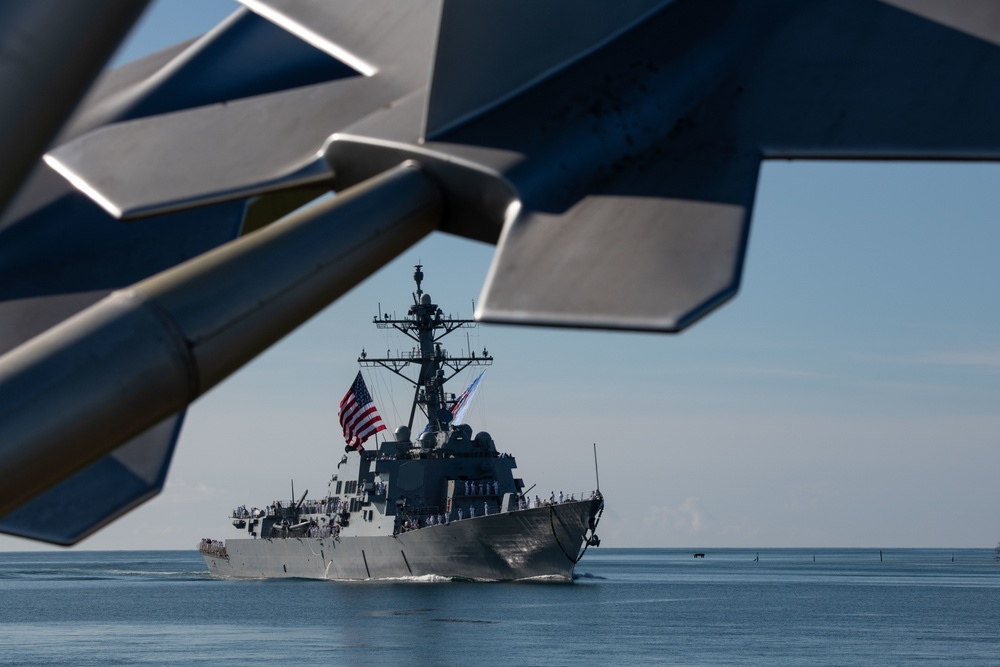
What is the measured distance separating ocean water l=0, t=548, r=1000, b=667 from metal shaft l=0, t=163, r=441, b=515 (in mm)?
27260

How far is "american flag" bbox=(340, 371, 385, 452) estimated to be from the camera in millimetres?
38781

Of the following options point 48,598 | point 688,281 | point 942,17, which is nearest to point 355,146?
point 688,281

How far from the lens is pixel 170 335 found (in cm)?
277

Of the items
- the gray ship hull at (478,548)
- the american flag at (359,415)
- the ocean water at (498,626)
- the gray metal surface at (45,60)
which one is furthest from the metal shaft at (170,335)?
the gray ship hull at (478,548)

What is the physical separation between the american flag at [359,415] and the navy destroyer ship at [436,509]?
8.22 m

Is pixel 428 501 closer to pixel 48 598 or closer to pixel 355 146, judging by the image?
pixel 48 598

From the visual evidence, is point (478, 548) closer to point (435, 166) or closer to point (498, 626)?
point (498, 626)

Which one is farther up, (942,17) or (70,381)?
(942,17)

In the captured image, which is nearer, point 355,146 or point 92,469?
point 355,146

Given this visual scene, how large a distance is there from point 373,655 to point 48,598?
124 feet

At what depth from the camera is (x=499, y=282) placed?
3.20m

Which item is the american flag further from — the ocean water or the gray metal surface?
the gray metal surface

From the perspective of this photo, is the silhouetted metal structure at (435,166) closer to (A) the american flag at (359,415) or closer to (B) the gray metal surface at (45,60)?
(B) the gray metal surface at (45,60)

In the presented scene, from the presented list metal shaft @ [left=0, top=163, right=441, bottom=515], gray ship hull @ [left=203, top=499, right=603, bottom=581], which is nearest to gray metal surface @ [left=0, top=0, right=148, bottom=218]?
metal shaft @ [left=0, top=163, right=441, bottom=515]
